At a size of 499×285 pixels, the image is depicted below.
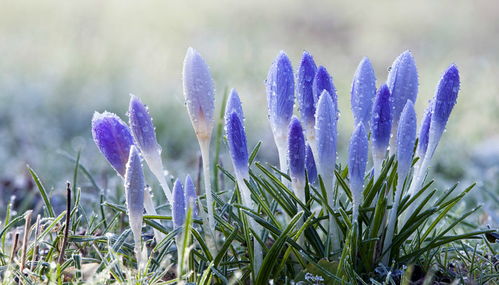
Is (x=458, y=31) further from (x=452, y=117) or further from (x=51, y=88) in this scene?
(x=51, y=88)

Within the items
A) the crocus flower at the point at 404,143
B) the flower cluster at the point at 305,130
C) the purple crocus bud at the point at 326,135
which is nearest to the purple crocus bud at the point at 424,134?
the flower cluster at the point at 305,130

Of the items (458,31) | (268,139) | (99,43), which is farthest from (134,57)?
(458,31)

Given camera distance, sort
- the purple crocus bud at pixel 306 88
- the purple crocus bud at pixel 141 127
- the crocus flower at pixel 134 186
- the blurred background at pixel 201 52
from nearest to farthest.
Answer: the crocus flower at pixel 134 186
the purple crocus bud at pixel 141 127
the purple crocus bud at pixel 306 88
the blurred background at pixel 201 52

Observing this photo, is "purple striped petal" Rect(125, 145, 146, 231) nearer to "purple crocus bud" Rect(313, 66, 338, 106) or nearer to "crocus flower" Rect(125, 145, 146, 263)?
"crocus flower" Rect(125, 145, 146, 263)

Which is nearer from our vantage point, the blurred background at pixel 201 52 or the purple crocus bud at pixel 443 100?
the purple crocus bud at pixel 443 100

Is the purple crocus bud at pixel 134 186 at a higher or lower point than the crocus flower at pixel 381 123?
lower

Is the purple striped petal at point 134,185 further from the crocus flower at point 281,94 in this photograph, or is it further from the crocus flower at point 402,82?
the crocus flower at point 402,82
